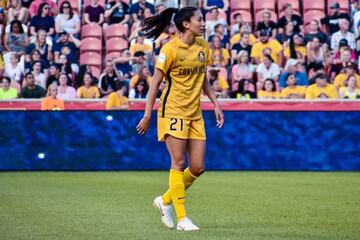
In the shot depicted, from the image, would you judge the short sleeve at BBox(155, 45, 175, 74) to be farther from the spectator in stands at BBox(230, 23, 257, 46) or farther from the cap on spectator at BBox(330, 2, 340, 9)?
the cap on spectator at BBox(330, 2, 340, 9)

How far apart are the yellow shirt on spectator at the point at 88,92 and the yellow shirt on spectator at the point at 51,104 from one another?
0.92 m

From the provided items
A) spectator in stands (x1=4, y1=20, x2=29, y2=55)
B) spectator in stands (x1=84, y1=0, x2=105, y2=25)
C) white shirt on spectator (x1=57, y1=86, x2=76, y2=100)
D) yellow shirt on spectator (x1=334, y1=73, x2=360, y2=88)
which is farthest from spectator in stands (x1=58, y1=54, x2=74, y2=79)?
yellow shirt on spectator (x1=334, y1=73, x2=360, y2=88)

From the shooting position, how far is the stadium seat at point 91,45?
2277 cm

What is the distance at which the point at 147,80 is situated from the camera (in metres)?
20.8

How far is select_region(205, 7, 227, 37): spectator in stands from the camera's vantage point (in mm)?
22531

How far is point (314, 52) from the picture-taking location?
22.0 m

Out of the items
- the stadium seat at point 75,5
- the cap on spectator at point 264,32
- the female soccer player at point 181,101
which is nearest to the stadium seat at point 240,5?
the cap on spectator at point 264,32

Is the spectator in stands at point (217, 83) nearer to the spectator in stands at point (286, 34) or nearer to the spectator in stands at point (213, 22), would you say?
the spectator in stands at point (213, 22)

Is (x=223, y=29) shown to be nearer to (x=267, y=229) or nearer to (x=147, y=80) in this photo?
(x=147, y=80)

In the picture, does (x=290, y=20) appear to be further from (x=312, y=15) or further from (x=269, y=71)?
(x=269, y=71)

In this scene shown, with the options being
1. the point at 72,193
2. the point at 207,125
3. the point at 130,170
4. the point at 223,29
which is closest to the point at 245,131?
the point at 207,125

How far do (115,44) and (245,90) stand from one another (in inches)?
138

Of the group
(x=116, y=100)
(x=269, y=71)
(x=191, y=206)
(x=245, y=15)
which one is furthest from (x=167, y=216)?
(x=245, y=15)

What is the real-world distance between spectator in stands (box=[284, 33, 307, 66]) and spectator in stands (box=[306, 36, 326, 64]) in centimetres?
14
